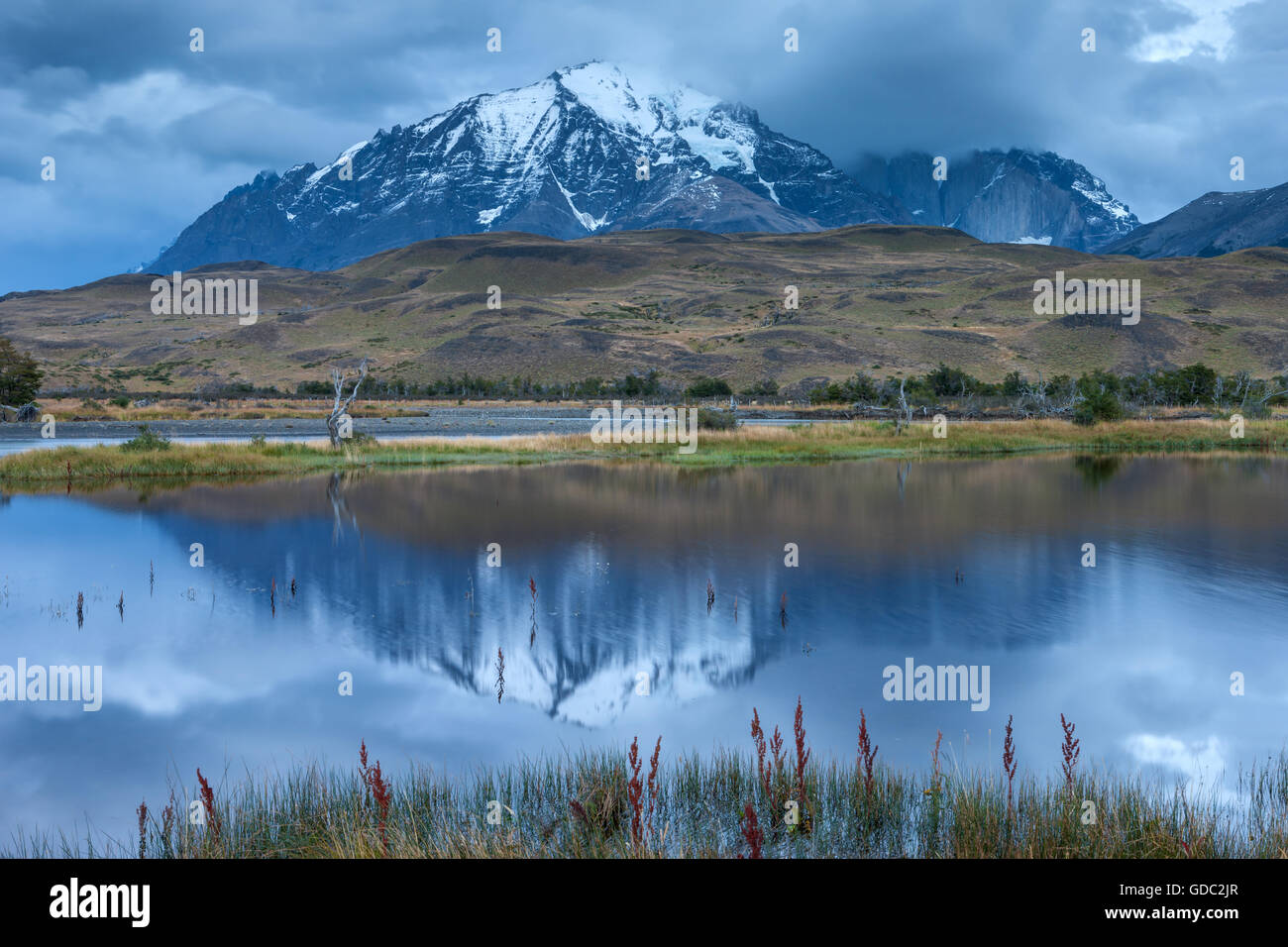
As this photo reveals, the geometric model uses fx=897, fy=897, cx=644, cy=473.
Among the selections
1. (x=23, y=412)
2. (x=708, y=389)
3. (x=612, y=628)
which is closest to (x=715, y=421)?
(x=708, y=389)

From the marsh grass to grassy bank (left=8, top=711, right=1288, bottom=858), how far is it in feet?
0.06

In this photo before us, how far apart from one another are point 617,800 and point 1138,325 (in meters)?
130

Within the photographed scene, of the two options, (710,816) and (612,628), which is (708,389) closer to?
(612,628)

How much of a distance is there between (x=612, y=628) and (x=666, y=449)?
3178 centimetres

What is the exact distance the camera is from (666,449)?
47.3 metres

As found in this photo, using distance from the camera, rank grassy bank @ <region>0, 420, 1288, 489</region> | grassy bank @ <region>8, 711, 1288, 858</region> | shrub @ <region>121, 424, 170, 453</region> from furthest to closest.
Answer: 1. shrub @ <region>121, 424, 170, 453</region>
2. grassy bank @ <region>0, 420, 1288, 489</region>
3. grassy bank @ <region>8, 711, 1288, 858</region>

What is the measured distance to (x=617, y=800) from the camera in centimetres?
801

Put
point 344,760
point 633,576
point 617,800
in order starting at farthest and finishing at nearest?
point 633,576 → point 344,760 → point 617,800

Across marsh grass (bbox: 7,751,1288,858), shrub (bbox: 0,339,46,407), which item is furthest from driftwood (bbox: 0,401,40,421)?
marsh grass (bbox: 7,751,1288,858)

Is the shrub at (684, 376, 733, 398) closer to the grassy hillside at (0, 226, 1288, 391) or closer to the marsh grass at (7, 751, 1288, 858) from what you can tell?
the grassy hillside at (0, 226, 1288, 391)

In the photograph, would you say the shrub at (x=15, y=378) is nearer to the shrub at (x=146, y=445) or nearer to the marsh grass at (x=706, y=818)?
the shrub at (x=146, y=445)

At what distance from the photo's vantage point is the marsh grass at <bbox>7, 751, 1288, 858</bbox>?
6.90 meters
